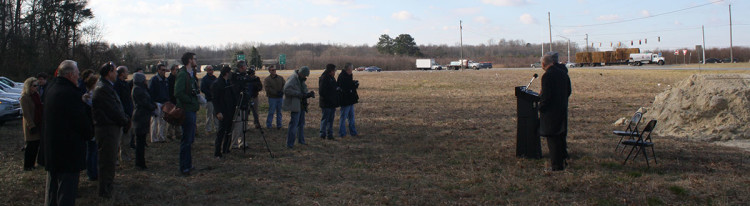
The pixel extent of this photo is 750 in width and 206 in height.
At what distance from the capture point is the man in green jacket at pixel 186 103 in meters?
A: 7.16

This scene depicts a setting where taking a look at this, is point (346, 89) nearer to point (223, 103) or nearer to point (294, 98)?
point (294, 98)

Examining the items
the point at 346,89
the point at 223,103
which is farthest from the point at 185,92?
the point at 346,89

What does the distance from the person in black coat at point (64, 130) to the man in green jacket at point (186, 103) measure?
7.00ft

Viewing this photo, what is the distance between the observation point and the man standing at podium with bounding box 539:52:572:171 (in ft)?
22.9

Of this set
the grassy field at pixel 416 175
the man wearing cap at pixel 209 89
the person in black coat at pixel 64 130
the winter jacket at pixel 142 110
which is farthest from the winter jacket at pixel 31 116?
the man wearing cap at pixel 209 89

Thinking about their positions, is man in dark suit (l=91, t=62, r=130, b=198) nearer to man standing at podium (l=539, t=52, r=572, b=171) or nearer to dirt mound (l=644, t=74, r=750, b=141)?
man standing at podium (l=539, t=52, r=572, b=171)

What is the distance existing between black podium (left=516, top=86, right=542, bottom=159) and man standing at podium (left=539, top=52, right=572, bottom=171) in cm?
83

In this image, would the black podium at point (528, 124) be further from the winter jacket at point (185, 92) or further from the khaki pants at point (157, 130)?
the khaki pants at point (157, 130)

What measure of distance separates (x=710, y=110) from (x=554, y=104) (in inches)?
204

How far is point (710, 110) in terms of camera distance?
33.0 feet

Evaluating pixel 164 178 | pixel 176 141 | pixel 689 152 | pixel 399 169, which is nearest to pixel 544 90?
pixel 399 169

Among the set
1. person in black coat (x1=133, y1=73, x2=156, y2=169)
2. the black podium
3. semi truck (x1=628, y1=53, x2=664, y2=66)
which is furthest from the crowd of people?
semi truck (x1=628, y1=53, x2=664, y2=66)

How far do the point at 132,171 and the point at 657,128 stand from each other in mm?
10258

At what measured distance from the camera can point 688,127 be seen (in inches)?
405
